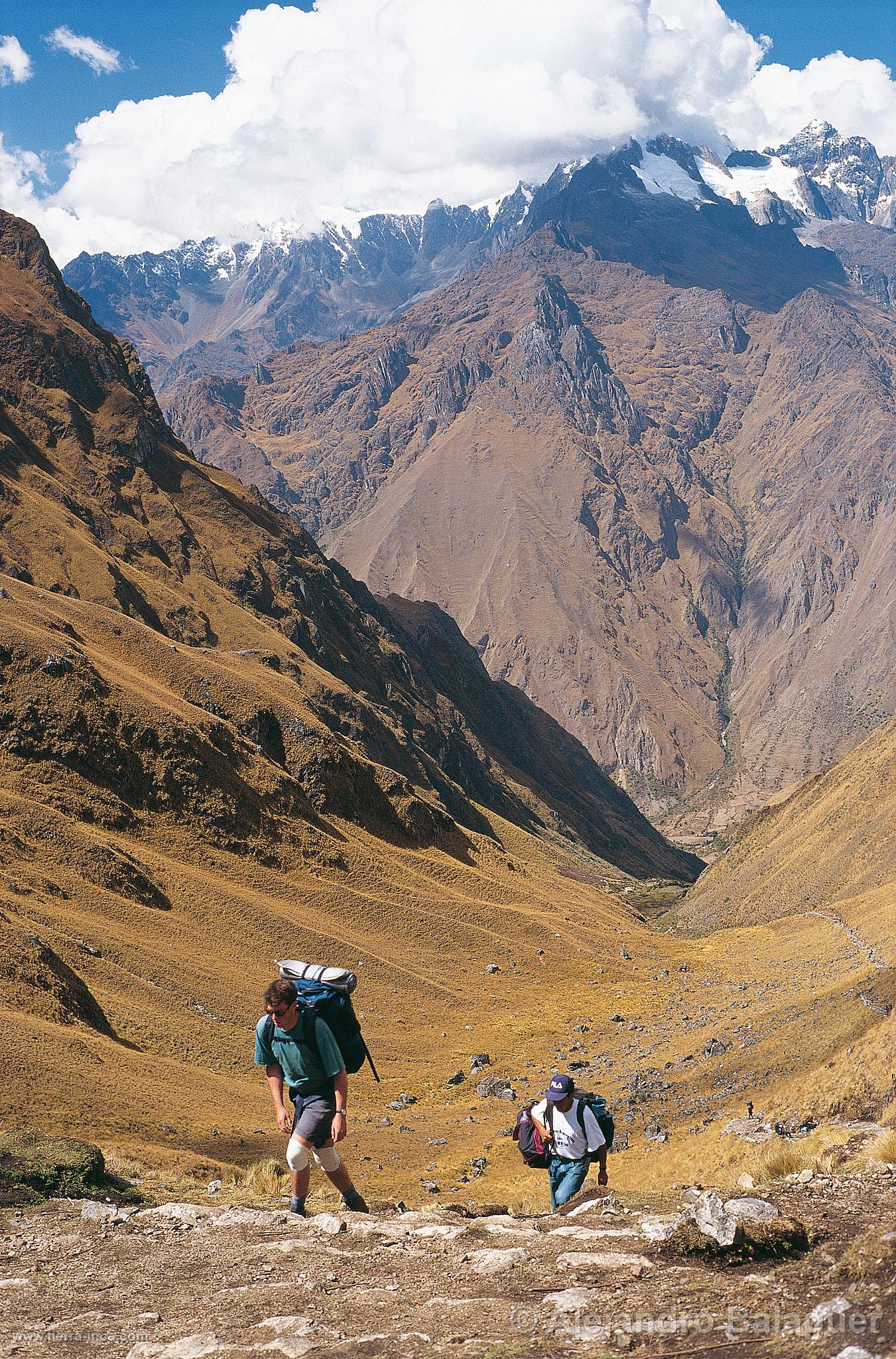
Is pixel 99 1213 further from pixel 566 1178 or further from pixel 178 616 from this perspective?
pixel 178 616

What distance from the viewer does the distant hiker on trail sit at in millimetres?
11938

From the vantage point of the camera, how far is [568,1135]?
13766 millimetres

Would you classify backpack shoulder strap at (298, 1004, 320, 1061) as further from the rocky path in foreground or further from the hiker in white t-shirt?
the hiker in white t-shirt

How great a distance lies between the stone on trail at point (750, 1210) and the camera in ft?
31.7

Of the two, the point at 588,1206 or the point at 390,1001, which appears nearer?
the point at 588,1206

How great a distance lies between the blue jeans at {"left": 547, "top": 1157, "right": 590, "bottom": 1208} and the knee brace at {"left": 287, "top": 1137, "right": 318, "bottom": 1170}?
3.60 meters

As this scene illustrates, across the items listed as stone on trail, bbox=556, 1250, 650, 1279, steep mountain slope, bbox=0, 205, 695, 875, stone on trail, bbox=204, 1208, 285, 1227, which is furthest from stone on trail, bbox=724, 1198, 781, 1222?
steep mountain slope, bbox=0, 205, 695, 875

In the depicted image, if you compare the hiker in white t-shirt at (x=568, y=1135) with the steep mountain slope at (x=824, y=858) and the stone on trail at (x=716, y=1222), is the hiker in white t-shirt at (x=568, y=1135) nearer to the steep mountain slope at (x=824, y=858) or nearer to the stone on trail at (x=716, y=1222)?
the stone on trail at (x=716, y=1222)

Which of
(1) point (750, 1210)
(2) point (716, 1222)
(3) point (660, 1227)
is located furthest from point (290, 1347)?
(1) point (750, 1210)

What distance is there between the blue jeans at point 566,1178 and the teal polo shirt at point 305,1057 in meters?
3.97

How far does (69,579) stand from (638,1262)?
98364 mm

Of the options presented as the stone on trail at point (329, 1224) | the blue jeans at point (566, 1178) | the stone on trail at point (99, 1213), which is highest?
the blue jeans at point (566, 1178)

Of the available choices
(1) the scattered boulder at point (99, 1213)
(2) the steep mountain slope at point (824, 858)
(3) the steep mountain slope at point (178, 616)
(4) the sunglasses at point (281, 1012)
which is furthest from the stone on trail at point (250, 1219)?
(2) the steep mountain slope at point (824, 858)

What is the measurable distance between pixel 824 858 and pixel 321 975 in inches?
4568
